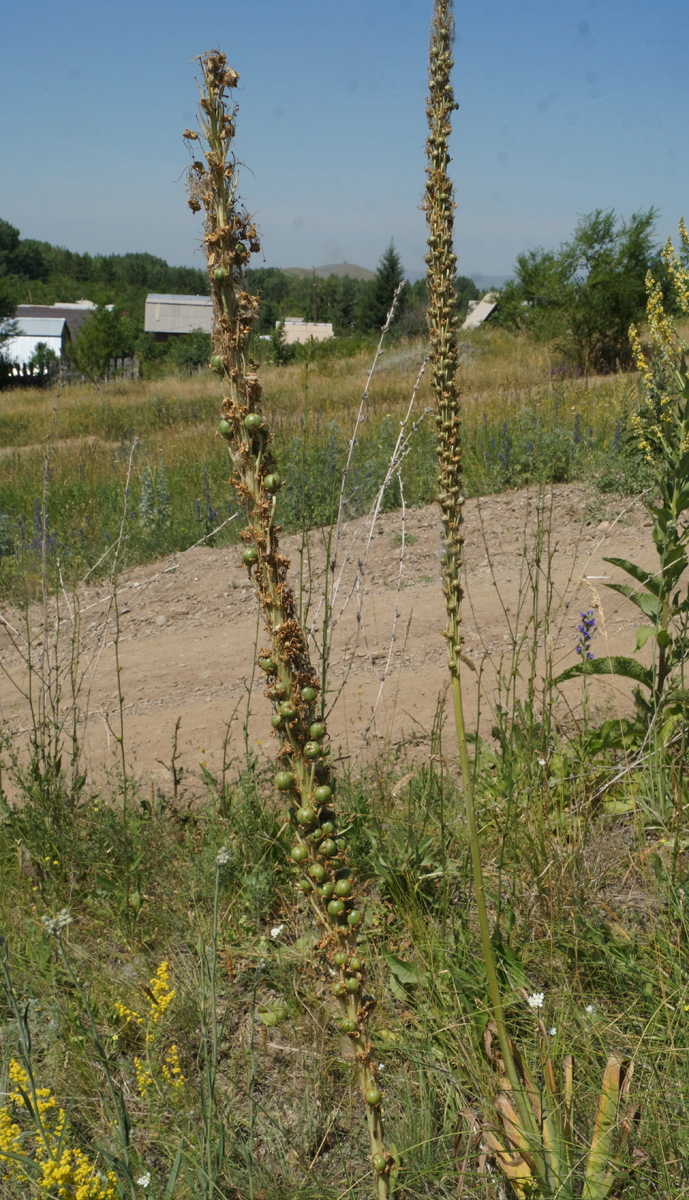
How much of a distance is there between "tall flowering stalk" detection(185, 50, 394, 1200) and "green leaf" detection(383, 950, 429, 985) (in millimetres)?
894

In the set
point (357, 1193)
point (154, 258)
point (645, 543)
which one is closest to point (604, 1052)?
point (357, 1193)

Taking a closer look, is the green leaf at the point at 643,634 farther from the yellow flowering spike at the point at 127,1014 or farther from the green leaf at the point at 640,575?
the yellow flowering spike at the point at 127,1014

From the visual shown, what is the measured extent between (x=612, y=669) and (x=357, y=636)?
1.91 m

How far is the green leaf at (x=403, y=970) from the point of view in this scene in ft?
7.39

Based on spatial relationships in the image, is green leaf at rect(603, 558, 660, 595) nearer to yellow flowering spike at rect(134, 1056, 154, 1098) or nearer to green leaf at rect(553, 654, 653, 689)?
green leaf at rect(553, 654, 653, 689)

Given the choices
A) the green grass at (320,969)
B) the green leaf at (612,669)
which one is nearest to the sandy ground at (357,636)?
the green leaf at (612,669)

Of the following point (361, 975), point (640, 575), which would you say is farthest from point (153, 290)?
point (361, 975)

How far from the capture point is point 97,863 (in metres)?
2.88

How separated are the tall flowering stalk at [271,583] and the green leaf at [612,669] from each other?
1763 mm

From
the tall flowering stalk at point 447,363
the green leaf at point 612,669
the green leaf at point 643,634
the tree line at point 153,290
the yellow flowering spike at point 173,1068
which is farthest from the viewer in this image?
the tree line at point 153,290

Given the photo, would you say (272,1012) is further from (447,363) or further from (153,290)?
(153,290)

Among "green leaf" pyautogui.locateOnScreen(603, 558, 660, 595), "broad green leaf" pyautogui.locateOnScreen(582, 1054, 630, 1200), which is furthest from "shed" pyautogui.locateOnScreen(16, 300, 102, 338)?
"broad green leaf" pyautogui.locateOnScreen(582, 1054, 630, 1200)

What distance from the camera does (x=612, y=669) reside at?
2.96 m

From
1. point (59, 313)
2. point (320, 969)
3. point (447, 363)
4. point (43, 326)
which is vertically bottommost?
point (320, 969)
